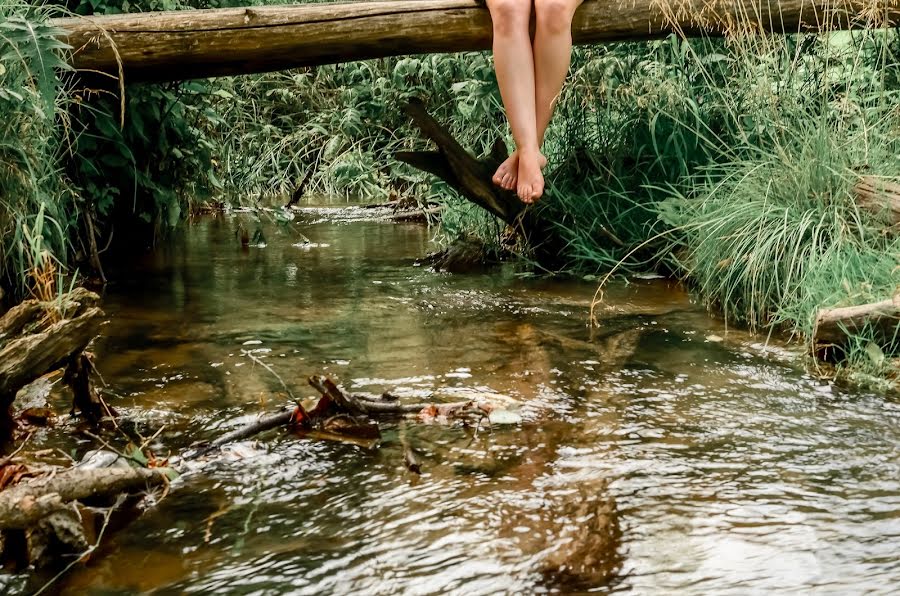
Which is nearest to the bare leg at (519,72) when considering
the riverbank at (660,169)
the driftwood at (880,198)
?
the riverbank at (660,169)

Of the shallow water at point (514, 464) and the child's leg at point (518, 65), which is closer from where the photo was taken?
the shallow water at point (514, 464)

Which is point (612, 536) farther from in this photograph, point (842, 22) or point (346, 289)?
point (842, 22)

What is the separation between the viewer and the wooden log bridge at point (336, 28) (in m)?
3.79

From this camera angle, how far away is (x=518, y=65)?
3535 mm

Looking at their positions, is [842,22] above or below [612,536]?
above

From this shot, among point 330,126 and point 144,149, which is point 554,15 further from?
point 330,126

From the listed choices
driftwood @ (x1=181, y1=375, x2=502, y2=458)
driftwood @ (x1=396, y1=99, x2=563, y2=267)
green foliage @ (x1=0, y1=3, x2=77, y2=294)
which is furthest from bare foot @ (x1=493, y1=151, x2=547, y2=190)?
green foliage @ (x1=0, y1=3, x2=77, y2=294)

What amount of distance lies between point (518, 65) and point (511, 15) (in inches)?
7.0

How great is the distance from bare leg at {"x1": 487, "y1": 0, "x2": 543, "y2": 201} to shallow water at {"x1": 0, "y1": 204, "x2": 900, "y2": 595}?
22.7 inches

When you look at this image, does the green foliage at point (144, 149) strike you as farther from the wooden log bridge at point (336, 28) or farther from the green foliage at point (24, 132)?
the green foliage at point (24, 132)

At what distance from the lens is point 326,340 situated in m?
3.21

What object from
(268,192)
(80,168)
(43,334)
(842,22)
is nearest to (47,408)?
(43,334)

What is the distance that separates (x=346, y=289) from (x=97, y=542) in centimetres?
244

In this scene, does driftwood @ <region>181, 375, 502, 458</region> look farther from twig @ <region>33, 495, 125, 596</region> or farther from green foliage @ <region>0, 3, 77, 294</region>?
green foliage @ <region>0, 3, 77, 294</region>
